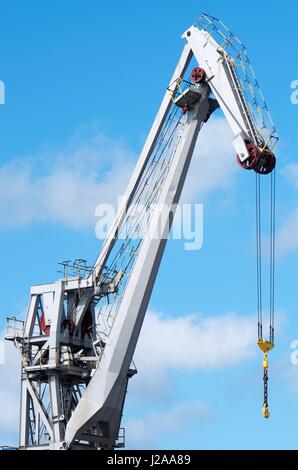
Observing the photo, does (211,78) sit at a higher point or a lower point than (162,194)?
higher

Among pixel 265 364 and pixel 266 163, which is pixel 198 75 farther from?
pixel 265 364

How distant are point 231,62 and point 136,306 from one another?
34.5 feet

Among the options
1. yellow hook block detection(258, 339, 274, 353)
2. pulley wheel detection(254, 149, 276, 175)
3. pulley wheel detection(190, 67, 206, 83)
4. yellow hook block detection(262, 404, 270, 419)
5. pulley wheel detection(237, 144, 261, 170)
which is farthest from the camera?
pulley wheel detection(190, 67, 206, 83)

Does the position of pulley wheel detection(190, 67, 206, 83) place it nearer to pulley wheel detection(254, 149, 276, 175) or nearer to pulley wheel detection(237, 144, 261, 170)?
pulley wheel detection(237, 144, 261, 170)

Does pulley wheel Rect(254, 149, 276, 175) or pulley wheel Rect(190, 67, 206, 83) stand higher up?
pulley wheel Rect(190, 67, 206, 83)

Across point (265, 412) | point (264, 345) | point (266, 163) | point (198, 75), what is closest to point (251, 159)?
point (266, 163)

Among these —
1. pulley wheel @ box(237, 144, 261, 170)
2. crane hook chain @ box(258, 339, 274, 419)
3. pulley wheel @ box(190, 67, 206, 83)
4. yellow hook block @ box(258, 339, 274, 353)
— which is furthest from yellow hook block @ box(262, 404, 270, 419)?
pulley wheel @ box(190, 67, 206, 83)

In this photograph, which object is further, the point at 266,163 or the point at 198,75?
the point at 198,75

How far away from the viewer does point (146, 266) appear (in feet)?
130

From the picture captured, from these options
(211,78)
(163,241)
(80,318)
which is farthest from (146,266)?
(211,78)

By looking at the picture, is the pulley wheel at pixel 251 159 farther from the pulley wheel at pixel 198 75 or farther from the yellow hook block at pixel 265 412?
the yellow hook block at pixel 265 412

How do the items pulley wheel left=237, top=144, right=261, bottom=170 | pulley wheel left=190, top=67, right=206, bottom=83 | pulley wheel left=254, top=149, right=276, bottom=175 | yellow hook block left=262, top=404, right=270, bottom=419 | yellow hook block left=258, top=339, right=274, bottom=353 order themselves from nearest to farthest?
yellow hook block left=262, top=404, right=270, bottom=419 → yellow hook block left=258, top=339, right=274, bottom=353 → pulley wheel left=237, top=144, right=261, bottom=170 → pulley wheel left=254, top=149, right=276, bottom=175 → pulley wheel left=190, top=67, right=206, bottom=83

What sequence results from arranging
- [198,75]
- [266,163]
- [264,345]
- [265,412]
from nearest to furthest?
[265,412] → [264,345] → [266,163] → [198,75]

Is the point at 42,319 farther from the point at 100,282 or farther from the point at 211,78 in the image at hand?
the point at 211,78
